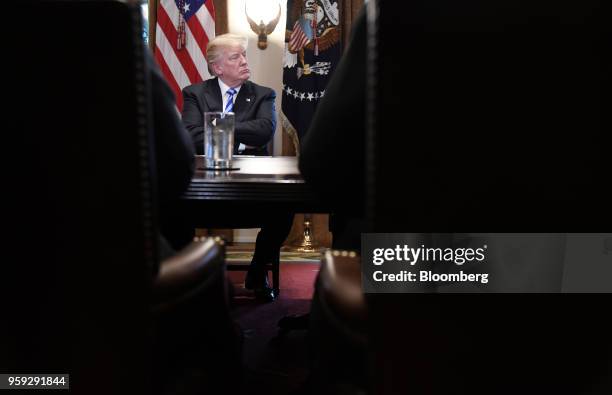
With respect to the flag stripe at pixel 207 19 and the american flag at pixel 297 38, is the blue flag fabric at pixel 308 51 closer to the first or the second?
the american flag at pixel 297 38

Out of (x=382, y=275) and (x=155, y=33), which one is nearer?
(x=382, y=275)

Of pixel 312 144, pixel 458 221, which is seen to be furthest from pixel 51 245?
pixel 458 221

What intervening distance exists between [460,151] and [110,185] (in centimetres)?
49

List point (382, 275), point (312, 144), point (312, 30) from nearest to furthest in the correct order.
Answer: point (382, 275) < point (312, 144) < point (312, 30)

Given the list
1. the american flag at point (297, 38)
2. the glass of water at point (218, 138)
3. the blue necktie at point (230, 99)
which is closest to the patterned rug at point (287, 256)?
the blue necktie at point (230, 99)

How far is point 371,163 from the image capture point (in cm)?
70

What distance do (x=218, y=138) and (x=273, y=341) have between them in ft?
2.81

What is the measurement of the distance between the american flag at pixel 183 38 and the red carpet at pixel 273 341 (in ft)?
6.07

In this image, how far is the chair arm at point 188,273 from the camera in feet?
2.73

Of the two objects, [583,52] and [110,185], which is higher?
[583,52]

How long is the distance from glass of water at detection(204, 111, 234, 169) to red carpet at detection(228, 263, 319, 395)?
512 mm

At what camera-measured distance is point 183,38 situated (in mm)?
4117

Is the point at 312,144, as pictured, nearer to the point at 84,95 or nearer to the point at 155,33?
the point at 84,95

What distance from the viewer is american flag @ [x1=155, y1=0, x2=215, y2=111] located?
162 inches
